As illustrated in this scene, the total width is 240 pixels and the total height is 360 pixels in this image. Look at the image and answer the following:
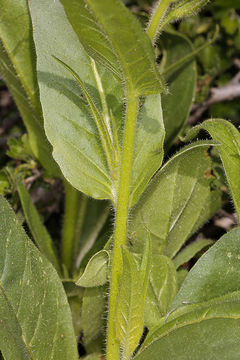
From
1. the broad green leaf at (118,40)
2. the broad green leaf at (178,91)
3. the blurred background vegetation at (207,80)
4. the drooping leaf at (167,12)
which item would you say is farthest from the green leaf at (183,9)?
the blurred background vegetation at (207,80)

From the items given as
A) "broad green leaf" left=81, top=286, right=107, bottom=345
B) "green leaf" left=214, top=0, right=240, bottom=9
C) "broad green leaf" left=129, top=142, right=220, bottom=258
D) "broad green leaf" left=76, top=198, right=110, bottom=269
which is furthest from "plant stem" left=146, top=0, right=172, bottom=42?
"green leaf" left=214, top=0, right=240, bottom=9

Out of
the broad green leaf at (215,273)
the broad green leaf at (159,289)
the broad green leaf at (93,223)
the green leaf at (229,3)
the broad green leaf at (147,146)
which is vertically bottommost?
the broad green leaf at (93,223)

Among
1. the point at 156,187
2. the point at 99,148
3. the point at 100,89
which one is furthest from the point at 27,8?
the point at 156,187

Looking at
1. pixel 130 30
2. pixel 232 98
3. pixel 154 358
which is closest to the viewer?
pixel 130 30

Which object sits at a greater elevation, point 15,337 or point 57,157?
point 57,157

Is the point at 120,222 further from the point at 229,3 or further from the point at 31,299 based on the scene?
the point at 229,3

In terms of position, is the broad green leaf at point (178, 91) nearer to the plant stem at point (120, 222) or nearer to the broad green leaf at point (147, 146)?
the broad green leaf at point (147, 146)

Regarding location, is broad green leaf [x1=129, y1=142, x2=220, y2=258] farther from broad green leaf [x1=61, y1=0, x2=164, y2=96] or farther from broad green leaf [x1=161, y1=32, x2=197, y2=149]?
broad green leaf [x1=161, y1=32, x2=197, y2=149]

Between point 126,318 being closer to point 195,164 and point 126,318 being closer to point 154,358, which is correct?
point 154,358
